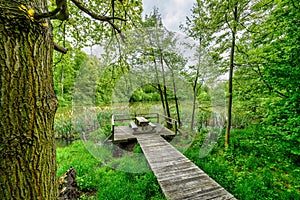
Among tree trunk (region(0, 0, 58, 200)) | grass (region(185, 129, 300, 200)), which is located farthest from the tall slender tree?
grass (region(185, 129, 300, 200))

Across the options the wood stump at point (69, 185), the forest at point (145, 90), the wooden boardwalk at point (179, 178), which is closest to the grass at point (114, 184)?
the forest at point (145, 90)

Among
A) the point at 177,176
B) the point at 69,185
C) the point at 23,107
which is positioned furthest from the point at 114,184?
the point at 23,107

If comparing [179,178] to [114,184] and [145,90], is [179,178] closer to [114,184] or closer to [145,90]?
[114,184]

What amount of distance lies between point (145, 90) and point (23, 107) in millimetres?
6974

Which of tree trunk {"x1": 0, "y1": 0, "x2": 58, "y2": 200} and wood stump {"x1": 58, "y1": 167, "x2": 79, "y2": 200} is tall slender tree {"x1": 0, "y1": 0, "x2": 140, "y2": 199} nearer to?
tree trunk {"x1": 0, "y1": 0, "x2": 58, "y2": 200}

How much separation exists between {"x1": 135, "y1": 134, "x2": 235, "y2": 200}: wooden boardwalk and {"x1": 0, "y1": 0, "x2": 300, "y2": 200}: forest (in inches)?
12.5

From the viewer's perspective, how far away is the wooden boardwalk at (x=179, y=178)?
2.47 meters

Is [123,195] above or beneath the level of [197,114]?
beneath

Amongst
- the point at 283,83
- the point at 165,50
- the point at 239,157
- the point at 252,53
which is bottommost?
the point at 239,157

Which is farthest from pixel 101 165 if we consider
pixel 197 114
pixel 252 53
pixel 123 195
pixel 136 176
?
pixel 252 53

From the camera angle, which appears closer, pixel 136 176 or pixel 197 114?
pixel 136 176

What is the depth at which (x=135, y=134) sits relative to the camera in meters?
5.98

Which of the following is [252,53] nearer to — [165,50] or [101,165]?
[165,50]

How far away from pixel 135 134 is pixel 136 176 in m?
2.43
